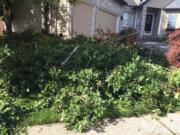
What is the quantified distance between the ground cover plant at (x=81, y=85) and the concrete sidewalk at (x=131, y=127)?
0.59 feet

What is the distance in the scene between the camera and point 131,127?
20.7ft

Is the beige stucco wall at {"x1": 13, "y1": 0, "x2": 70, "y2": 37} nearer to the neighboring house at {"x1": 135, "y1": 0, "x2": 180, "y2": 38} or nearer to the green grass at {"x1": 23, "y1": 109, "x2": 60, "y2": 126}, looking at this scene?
the green grass at {"x1": 23, "y1": 109, "x2": 60, "y2": 126}

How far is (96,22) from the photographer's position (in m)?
17.1

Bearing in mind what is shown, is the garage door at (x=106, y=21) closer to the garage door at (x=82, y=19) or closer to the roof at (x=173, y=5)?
the garage door at (x=82, y=19)

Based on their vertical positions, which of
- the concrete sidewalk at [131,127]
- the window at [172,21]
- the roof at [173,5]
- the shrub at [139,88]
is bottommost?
the concrete sidewalk at [131,127]

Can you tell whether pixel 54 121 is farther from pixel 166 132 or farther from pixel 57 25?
pixel 57 25

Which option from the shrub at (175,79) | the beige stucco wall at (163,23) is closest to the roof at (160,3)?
the beige stucco wall at (163,23)

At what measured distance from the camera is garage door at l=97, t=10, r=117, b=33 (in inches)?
689

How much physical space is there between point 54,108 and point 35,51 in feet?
6.58

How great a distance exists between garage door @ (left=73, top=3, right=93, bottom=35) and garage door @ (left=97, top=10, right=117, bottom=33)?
38.1 inches

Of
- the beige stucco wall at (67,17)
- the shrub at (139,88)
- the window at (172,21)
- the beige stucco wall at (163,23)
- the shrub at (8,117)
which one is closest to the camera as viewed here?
the shrub at (8,117)

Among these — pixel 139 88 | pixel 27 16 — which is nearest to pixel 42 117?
pixel 139 88

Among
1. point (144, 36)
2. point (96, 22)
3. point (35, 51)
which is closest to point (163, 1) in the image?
point (144, 36)

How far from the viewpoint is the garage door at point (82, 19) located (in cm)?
1548
